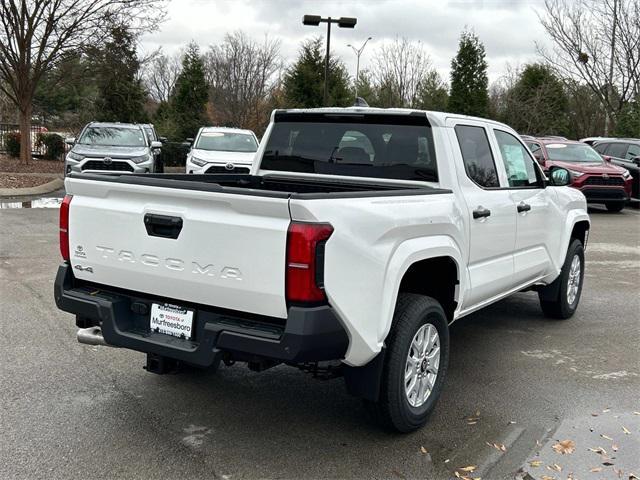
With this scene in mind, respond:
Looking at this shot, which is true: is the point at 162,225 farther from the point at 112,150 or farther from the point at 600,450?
the point at 112,150

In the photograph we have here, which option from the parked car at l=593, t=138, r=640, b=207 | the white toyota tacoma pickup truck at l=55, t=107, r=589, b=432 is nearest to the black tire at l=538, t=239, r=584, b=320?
the white toyota tacoma pickup truck at l=55, t=107, r=589, b=432

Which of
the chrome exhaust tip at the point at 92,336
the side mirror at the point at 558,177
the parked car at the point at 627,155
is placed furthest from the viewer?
the parked car at the point at 627,155

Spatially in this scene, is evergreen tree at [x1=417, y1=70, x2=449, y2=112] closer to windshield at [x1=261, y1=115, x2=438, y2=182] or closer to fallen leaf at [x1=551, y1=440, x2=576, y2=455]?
windshield at [x1=261, y1=115, x2=438, y2=182]

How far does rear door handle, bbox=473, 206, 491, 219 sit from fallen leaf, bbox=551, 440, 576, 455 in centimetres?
151

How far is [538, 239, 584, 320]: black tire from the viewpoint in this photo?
20.7ft

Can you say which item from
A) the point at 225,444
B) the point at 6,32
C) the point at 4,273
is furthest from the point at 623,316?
the point at 6,32

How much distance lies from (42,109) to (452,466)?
3822 cm

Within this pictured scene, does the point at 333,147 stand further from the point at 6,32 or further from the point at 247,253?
the point at 6,32

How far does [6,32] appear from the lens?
62.7ft

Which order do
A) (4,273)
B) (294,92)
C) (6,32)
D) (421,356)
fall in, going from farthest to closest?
(294,92) → (6,32) → (4,273) → (421,356)

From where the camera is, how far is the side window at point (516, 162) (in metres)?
5.27

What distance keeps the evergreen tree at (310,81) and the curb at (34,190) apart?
15.8m

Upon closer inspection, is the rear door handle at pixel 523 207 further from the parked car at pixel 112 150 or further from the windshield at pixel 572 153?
the windshield at pixel 572 153

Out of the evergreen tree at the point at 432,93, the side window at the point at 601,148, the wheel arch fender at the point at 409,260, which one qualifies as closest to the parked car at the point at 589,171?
the side window at the point at 601,148
